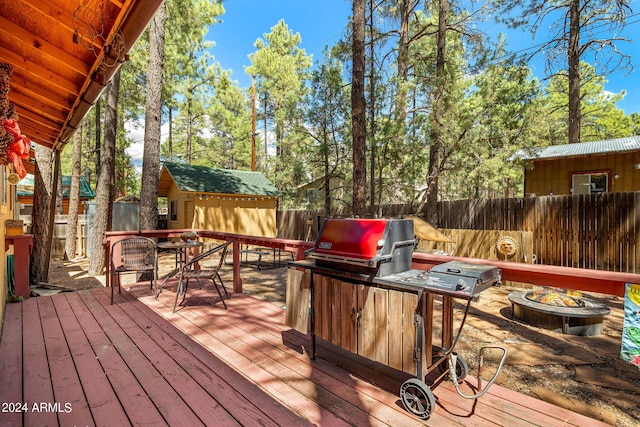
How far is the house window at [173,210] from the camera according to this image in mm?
15375

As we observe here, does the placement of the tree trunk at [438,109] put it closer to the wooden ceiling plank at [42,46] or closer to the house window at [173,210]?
the wooden ceiling plank at [42,46]

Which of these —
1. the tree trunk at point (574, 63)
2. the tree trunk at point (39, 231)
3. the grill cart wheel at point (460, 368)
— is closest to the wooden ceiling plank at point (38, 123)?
the tree trunk at point (39, 231)

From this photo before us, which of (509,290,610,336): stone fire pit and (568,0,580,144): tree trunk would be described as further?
(568,0,580,144): tree trunk

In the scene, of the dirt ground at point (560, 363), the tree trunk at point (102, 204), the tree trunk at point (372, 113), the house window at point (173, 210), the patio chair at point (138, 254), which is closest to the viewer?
Result: the dirt ground at point (560, 363)

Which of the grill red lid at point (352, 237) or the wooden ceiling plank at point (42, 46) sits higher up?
the wooden ceiling plank at point (42, 46)

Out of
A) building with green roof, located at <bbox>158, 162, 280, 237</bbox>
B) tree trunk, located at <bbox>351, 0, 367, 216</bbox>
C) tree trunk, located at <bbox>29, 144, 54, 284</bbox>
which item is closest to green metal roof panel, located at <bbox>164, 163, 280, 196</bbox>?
building with green roof, located at <bbox>158, 162, 280, 237</bbox>

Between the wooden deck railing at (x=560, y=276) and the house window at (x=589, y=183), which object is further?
the house window at (x=589, y=183)

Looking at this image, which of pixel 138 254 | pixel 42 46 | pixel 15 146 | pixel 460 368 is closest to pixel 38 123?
pixel 138 254

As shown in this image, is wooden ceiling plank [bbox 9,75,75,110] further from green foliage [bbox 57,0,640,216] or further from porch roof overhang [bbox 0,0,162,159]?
green foliage [bbox 57,0,640,216]

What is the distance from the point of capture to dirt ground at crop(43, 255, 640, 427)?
106 inches

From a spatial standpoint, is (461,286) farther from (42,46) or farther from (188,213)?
(188,213)

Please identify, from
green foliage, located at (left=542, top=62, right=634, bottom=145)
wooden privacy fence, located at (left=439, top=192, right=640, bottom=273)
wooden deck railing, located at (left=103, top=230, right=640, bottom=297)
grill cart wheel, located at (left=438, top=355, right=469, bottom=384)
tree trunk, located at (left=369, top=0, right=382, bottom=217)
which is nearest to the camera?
wooden deck railing, located at (left=103, top=230, right=640, bottom=297)

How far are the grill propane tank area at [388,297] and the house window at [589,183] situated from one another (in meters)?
11.6

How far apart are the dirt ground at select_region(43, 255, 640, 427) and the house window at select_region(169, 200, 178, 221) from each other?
10.6 m
